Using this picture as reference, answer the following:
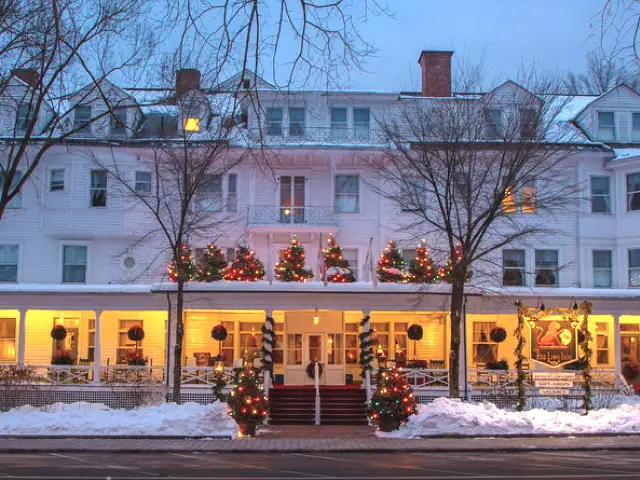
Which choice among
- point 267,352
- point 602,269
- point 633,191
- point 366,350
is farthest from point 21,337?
point 633,191

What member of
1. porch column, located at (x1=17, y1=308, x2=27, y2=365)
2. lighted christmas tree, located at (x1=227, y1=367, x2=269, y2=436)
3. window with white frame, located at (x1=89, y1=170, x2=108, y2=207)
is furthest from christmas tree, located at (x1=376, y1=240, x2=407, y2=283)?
porch column, located at (x1=17, y1=308, x2=27, y2=365)

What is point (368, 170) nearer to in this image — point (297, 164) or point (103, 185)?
point (297, 164)

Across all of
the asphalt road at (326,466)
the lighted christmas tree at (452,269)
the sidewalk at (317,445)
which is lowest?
the sidewalk at (317,445)

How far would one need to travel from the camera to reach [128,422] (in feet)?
72.3

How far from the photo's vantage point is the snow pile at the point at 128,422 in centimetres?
2145

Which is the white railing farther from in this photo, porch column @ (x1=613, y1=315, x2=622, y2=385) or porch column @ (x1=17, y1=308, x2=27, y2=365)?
porch column @ (x1=613, y1=315, x2=622, y2=385)

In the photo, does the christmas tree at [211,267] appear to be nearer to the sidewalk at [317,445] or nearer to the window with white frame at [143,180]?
the window with white frame at [143,180]

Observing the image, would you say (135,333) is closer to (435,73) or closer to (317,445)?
(317,445)

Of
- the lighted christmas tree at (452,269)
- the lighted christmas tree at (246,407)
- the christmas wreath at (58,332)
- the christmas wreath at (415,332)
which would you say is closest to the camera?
the lighted christmas tree at (246,407)

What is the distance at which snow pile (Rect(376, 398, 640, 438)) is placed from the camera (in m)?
21.8

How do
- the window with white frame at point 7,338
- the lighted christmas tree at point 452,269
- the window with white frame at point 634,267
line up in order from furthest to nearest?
1. the window with white frame at point 7,338
2. the window with white frame at point 634,267
3. the lighted christmas tree at point 452,269

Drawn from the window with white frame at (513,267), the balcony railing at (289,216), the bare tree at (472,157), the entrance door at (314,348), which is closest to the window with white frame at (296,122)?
the balcony railing at (289,216)

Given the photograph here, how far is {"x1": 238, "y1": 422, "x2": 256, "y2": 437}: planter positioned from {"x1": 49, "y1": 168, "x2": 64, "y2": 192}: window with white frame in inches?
610

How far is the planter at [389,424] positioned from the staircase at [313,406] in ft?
9.74
